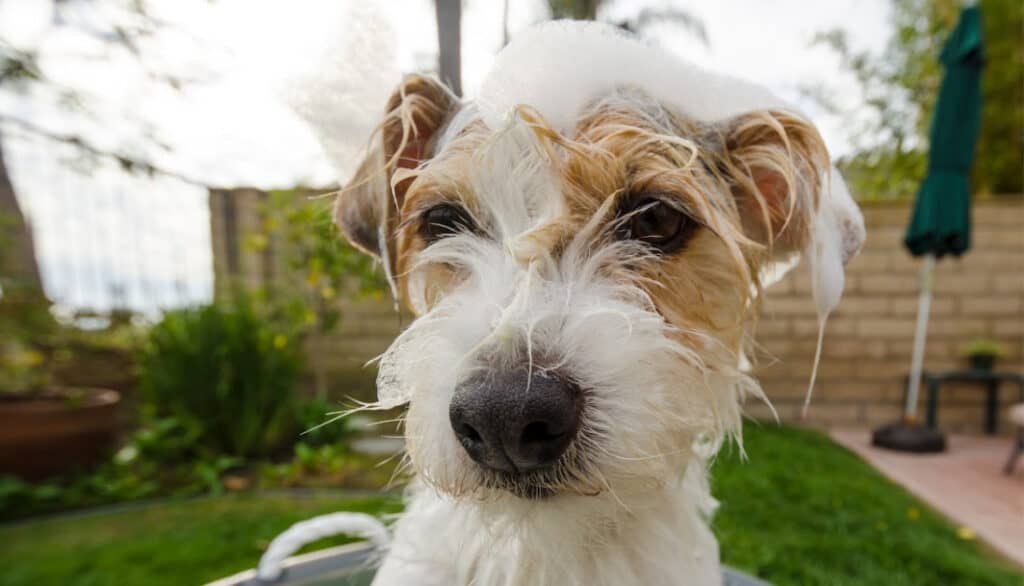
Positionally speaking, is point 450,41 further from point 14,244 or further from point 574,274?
point 14,244

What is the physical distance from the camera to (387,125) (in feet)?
5.94

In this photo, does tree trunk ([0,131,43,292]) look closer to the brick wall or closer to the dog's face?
the brick wall

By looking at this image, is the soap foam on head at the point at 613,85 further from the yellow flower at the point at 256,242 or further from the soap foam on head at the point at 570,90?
the yellow flower at the point at 256,242

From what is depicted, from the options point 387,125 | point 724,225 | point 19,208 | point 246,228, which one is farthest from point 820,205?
point 19,208

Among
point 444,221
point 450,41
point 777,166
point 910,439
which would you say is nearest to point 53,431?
point 444,221

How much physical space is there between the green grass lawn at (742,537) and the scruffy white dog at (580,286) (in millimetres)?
1970

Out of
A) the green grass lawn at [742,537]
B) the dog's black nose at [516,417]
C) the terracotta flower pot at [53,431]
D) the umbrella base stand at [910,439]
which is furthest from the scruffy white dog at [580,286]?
the umbrella base stand at [910,439]

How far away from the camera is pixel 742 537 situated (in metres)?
3.95

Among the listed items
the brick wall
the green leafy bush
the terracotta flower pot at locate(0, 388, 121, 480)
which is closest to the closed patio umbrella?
the brick wall

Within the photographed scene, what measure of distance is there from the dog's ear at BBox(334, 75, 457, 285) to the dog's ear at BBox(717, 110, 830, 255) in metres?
0.88

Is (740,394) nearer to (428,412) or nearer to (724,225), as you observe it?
(724,225)

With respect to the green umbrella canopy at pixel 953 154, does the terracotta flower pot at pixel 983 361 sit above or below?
below

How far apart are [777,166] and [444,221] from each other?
925 mm

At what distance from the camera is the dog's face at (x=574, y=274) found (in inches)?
45.5
